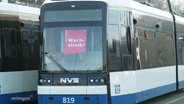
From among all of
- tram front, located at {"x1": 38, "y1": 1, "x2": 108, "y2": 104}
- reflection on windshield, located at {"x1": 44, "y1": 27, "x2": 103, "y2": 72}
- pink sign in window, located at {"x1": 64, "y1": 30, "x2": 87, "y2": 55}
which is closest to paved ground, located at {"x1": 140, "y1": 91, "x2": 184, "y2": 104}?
tram front, located at {"x1": 38, "y1": 1, "x2": 108, "y2": 104}

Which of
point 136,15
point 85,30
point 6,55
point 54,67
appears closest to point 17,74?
point 6,55

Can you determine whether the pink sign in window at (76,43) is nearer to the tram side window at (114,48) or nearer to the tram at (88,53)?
the tram at (88,53)

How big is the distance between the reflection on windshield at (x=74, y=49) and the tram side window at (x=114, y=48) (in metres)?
0.34

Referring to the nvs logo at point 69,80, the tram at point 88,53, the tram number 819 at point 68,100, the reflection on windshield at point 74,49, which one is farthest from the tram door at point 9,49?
the tram number 819 at point 68,100

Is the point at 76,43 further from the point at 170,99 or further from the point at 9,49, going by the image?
the point at 170,99

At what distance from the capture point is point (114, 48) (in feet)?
43.3

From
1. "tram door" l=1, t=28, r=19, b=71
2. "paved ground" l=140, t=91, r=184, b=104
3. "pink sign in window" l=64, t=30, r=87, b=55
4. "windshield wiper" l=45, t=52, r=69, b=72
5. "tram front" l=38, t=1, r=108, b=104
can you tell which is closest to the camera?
"tram front" l=38, t=1, r=108, b=104

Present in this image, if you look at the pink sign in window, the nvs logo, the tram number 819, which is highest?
the pink sign in window

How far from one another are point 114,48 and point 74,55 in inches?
44.5

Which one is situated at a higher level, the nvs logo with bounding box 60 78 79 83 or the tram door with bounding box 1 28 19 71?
the tram door with bounding box 1 28 19 71

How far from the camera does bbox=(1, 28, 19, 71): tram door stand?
14042 mm

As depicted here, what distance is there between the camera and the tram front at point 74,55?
41.7 ft

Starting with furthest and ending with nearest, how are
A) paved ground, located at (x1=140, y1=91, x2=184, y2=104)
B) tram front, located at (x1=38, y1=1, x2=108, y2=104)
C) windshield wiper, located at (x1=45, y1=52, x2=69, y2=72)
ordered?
paved ground, located at (x1=140, y1=91, x2=184, y2=104) < windshield wiper, located at (x1=45, y1=52, x2=69, y2=72) < tram front, located at (x1=38, y1=1, x2=108, y2=104)

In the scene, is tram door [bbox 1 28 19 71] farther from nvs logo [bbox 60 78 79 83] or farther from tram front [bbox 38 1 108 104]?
nvs logo [bbox 60 78 79 83]
